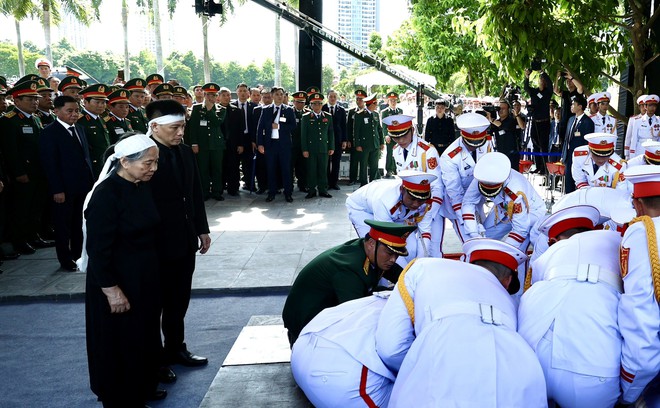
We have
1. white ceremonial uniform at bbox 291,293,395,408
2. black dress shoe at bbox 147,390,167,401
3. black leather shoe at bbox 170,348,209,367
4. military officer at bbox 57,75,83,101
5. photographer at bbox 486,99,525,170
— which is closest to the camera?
white ceremonial uniform at bbox 291,293,395,408

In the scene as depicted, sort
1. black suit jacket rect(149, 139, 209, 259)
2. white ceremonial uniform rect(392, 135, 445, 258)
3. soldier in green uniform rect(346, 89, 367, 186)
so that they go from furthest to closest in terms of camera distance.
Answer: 1. soldier in green uniform rect(346, 89, 367, 186)
2. white ceremonial uniform rect(392, 135, 445, 258)
3. black suit jacket rect(149, 139, 209, 259)

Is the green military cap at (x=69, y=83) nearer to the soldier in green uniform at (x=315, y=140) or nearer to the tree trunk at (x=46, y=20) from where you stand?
the soldier in green uniform at (x=315, y=140)

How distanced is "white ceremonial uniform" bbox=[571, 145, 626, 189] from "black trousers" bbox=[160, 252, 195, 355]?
4251mm

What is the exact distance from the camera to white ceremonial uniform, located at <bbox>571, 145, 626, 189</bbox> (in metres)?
6.27

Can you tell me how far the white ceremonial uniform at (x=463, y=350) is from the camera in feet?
7.35

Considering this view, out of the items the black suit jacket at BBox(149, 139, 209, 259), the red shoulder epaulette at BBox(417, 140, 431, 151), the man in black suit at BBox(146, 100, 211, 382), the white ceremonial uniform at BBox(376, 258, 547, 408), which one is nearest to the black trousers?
the man in black suit at BBox(146, 100, 211, 382)

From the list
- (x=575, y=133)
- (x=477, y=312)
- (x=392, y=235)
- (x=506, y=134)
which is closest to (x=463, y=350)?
(x=477, y=312)

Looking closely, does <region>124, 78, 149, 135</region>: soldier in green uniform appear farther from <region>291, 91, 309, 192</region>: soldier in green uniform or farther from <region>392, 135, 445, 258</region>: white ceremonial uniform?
<region>392, 135, 445, 258</region>: white ceremonial uniform

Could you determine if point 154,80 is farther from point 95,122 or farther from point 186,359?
point 186,359

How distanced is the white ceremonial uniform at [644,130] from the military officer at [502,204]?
191 inches

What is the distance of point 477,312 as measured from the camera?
7.93 ft

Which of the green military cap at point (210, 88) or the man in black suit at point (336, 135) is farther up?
the green military cap at point (210, 88)

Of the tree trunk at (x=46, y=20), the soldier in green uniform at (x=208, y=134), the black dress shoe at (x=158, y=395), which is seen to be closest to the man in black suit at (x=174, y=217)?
the black dress shoe at (x=158, y=395)

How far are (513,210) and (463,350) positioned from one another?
306 cm
